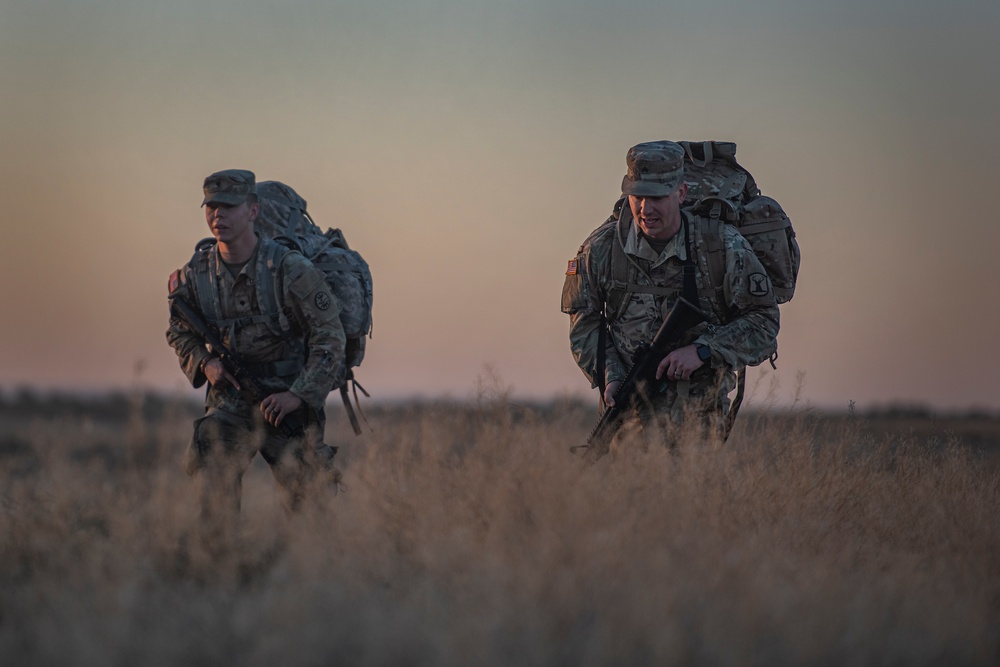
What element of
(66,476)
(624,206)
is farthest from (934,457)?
(66,476)

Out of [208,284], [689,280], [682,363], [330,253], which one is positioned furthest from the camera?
[330,253]

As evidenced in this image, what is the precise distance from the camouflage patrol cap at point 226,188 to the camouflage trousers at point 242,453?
128 centimetres

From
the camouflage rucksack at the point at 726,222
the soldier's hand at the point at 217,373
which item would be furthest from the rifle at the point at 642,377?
the soldier's hand at the point at 217,373

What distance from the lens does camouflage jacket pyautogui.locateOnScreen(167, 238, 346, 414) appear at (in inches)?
288

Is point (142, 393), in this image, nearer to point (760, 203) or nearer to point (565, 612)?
point (565, 612)

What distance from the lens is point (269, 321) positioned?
292 inches

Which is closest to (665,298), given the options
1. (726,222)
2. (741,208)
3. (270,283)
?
(726,222)

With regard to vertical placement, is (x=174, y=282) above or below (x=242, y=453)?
above

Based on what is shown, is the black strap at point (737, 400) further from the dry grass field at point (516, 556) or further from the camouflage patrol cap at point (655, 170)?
the camouflage patrol cap at point (655, 170)

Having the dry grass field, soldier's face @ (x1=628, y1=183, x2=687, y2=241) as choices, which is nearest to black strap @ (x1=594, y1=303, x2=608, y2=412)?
the dry grass field

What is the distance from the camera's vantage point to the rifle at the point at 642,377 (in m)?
7.15

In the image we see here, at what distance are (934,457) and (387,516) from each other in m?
4.17

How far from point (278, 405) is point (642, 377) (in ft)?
7.18

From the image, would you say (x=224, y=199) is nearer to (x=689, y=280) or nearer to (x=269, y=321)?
(x=269, y=321)
